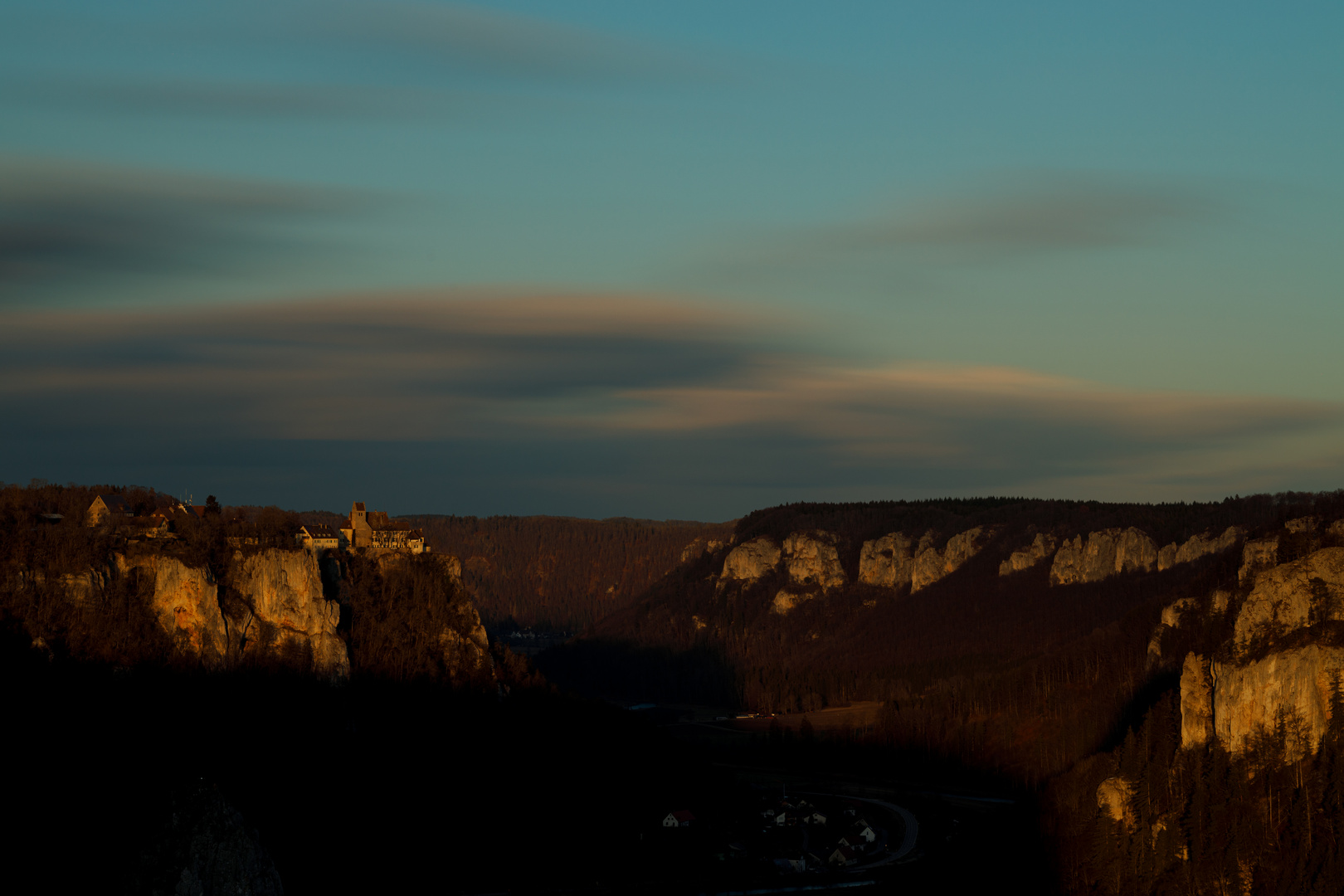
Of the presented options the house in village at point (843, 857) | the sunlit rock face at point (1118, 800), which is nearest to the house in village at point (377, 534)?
the house in village at point (843, 857)

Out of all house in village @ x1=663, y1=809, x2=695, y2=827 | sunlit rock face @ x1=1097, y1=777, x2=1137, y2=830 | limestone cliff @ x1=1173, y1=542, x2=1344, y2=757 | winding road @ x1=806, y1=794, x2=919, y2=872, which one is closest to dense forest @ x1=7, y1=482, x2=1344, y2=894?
sunlit rock face @ x1=1097, y1=777, x2=1137, y2=830

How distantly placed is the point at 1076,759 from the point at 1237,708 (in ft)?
145

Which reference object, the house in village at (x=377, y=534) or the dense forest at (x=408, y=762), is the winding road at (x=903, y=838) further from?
the house in village at (x=377, y=534)

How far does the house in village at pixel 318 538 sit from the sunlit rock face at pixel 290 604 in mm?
3296

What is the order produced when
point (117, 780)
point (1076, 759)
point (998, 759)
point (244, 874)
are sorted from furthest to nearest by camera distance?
point (998, 759) → point (1076, 759) → point (117, 780) → point (244, 874)

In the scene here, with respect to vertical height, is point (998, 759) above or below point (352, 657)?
below

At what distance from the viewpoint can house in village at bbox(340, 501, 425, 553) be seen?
161000 millimetres

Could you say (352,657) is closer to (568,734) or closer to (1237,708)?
(568,734)

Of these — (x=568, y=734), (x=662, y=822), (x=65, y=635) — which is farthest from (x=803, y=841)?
(x=65, y=635)

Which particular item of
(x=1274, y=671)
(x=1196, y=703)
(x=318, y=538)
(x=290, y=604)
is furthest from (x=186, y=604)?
(x=1274, y=671)

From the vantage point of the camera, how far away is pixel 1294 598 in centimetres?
13125

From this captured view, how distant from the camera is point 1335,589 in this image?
129375 mm

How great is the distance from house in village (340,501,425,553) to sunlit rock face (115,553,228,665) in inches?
885

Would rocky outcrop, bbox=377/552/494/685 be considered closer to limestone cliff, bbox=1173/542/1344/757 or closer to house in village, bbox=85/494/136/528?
house in village, bbox=85/494/136/528
